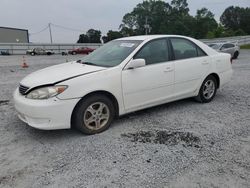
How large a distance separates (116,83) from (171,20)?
8525 cm

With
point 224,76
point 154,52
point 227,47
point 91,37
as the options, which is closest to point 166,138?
point 154,52

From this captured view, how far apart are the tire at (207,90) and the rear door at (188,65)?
21cm

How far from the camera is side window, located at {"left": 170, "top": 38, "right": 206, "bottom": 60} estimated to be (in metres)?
5.05

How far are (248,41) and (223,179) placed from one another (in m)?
40.9

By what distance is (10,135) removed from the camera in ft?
13.4

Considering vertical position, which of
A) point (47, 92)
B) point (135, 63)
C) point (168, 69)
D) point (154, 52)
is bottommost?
point (47, 92)

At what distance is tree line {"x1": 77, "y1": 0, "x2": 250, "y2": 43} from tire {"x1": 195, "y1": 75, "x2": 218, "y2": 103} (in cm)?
6923

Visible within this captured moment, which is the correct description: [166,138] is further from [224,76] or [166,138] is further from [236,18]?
[236,18]

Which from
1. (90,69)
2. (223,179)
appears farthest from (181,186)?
(90,69)

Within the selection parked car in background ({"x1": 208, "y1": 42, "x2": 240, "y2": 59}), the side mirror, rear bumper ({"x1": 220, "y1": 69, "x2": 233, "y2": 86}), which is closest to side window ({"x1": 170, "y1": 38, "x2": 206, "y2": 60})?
rear bumper ({"x1": 220, "y1": 69, "x2": 233, "y2": 86})

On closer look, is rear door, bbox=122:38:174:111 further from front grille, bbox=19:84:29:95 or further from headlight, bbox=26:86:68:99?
front grille, bbox=19:84:29:95

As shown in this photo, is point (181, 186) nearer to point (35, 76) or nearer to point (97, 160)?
point (97, 160)

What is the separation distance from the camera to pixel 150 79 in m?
4.50

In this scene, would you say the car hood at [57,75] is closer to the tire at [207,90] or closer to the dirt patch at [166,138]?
the dirt patch at [166,138]
